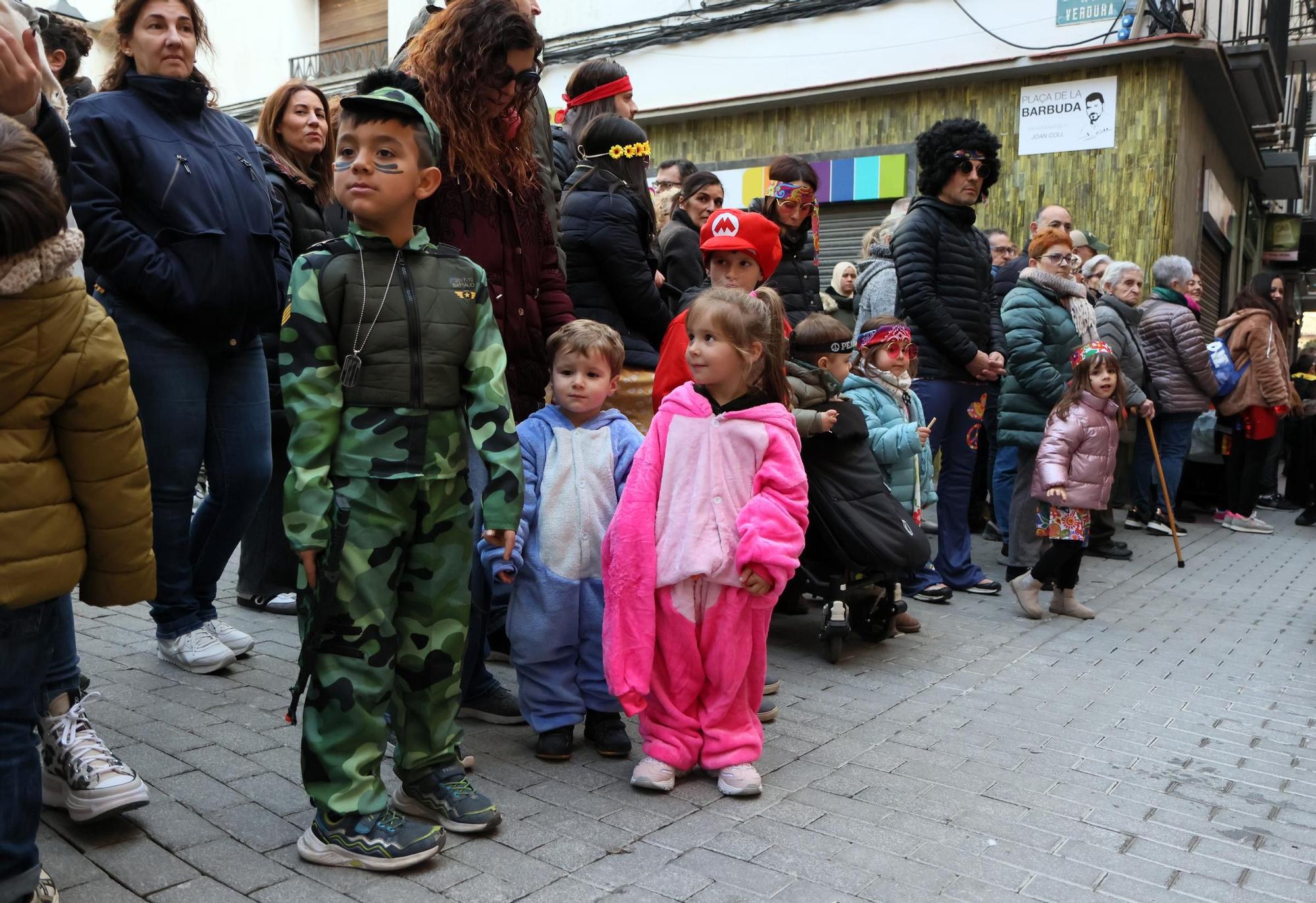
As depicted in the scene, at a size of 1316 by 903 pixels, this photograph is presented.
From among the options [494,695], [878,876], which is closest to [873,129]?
[494,695]

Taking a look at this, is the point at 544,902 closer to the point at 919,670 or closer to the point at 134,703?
the point at 134,703

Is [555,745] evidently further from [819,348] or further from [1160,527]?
[1160,527]

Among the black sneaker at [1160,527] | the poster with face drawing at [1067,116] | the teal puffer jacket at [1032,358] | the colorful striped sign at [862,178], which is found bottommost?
the black sneaker at [1160,527]

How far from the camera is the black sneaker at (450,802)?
299 centimetres

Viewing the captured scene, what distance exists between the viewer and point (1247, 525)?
10.4 metres

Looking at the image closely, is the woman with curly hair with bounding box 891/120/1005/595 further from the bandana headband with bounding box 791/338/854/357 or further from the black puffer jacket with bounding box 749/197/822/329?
the bandana headband with bounding box 791/338/854/357

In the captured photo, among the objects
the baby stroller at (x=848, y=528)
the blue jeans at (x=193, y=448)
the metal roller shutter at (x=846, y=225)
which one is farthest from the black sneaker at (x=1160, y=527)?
the blue jeans at (x=193, y=448)

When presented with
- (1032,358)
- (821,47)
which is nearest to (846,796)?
(1032,358)

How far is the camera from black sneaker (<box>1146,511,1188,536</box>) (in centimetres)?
953

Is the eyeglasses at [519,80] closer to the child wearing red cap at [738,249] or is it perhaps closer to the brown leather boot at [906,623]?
the child wearing red cap at [738,249]

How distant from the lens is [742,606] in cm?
354

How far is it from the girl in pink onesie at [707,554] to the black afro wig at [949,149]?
3197 millimetres

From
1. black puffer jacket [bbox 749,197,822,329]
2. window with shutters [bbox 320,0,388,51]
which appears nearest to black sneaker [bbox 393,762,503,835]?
black puffer jacket [bbox 749,197,822,329]

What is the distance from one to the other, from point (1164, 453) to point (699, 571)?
24.8ft
